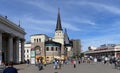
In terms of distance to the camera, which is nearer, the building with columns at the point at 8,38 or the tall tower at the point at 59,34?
the building with columns at the point at 8,38

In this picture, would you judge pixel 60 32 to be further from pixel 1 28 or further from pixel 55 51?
pixel 1 28

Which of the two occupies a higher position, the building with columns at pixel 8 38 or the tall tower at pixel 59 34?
the tall tower at pixel 59 34

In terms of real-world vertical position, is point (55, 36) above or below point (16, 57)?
above

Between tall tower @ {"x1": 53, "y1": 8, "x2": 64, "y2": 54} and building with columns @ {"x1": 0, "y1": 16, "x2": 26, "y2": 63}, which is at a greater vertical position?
tall tower @ {"x1": 53, "y1": 8, "x2": 64, "y2": 54}

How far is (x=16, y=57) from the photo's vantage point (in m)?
85.4

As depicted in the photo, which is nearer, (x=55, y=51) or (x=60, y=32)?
(x=55, y=51)

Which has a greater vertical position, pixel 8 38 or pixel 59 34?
pixel 59 34

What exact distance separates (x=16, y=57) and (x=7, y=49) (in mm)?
7635

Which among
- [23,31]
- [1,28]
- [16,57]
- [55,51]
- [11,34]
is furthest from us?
[55,51]

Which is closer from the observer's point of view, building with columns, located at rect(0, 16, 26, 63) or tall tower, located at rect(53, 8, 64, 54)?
building with columns, located at rect(0, 16, 26, 63)

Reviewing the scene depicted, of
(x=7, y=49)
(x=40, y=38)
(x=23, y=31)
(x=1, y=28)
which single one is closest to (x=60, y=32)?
(x=40, y=38)

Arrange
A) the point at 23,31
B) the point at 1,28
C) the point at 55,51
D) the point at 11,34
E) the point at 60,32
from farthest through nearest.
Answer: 1. the point at 60,32
2. the point at 55,51
3. the point at 23,31
4. the point at 11,34
5. the point at 1,28

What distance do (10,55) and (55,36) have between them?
348ft

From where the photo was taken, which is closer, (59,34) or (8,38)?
(8,38)
